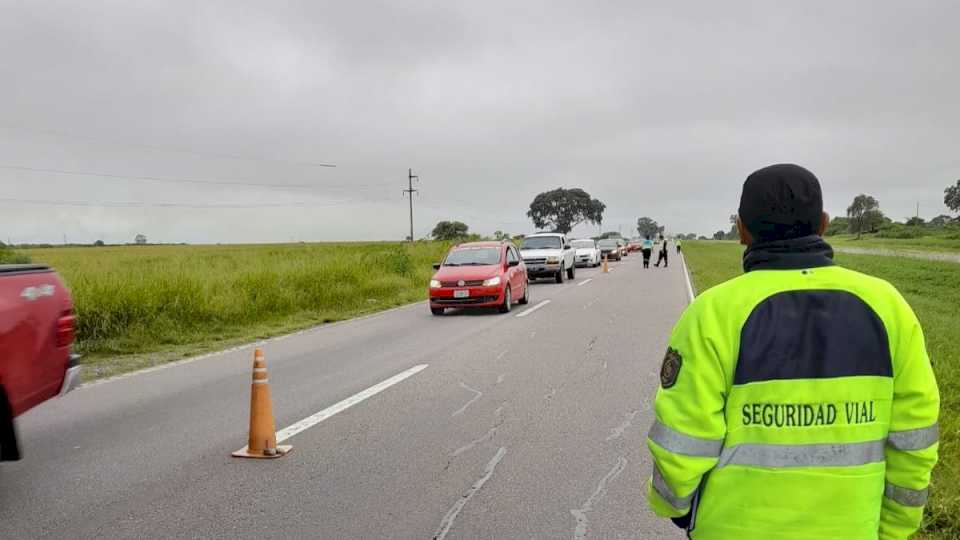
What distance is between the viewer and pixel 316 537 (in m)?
4.08

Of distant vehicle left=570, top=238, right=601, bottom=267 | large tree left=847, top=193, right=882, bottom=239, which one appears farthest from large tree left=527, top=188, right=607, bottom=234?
distant vehicle left=570, top=238, right=601, bottom=267

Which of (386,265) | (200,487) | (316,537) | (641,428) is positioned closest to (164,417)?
(200,487)

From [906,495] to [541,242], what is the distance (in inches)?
1086

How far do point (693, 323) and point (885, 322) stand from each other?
1.70ft

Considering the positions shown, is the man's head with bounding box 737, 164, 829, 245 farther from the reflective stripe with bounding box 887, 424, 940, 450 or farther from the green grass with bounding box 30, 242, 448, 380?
the green grass with bounding box 30, 242, 448, 380

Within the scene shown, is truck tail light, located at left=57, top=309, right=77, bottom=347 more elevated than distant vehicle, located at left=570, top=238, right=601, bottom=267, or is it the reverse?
truck tail light, located at left=57, top=309, right=77, bottom=347

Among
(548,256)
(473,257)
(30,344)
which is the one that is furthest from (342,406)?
(548,256)

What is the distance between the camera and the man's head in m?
2.00

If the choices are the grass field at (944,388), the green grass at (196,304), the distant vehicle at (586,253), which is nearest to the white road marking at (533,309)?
the green grass at (196,304)

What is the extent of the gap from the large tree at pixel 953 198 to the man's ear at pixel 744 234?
468 ft

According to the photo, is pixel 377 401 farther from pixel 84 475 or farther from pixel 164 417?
pixel 84 475

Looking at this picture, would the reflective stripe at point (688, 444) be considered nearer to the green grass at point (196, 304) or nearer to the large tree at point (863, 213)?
the green grass at point (196, 304)

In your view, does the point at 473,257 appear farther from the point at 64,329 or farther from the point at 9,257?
the point at 9,257

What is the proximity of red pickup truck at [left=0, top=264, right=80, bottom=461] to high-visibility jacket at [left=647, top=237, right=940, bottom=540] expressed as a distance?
184 inches
